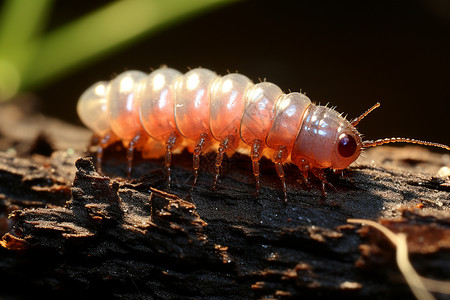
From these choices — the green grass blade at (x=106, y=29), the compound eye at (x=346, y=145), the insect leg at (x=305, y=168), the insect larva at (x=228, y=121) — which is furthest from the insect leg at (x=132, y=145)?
the green grass blade at (x=106, y=29)

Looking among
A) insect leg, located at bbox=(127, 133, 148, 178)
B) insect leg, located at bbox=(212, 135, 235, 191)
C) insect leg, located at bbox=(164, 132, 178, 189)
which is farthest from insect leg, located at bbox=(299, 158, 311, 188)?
insect leg, located at bbox=(127, 133, 148, 178)

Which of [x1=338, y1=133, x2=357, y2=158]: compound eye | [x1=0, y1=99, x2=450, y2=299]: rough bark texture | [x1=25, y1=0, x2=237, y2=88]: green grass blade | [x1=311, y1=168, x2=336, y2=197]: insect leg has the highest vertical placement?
[x1=25, y1=0, x2=237, y2=88]: green grass blade

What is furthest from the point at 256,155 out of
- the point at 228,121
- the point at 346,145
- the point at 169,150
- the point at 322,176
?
the point at 169,150

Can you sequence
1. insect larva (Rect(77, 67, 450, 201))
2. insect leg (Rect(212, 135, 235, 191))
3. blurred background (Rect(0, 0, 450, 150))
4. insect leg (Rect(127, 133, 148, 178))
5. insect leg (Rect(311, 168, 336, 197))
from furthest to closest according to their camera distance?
blurred background (Rect(0, 0, 450, 150))
insect leg (Rect(127, 133, 148, 178))
insect leg (Rect(212, 135, 235, 191))
insect larva (Rect(77, 67, 450, 201))
insect leg (Rect(311, 168, 336, 197))

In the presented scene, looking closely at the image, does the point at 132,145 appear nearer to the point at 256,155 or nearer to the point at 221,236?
the point at 256,155

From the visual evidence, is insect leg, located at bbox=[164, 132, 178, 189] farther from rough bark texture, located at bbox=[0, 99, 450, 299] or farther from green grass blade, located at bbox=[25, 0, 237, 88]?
green grass blade, located at bbox=[25, 0, 237, 88]

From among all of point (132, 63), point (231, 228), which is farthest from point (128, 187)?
point (132, 63)

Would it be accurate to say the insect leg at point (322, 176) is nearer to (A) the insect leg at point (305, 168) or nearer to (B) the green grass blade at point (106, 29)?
(A) the insect leg at point (305, 168)
